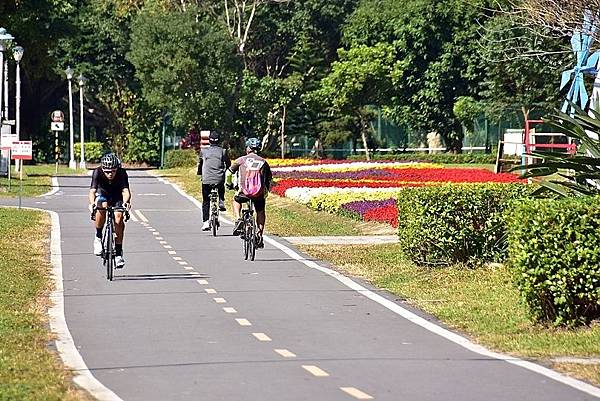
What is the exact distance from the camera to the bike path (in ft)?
34.1

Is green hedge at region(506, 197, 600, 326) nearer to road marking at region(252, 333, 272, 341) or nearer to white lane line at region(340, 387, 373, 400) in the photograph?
road marking at region(252, 333, 272, 341)

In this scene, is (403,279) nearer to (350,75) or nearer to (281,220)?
(281,220)

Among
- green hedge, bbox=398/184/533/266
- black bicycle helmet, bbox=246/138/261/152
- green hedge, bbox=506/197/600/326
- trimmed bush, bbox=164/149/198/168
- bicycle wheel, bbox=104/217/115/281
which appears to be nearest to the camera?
green hedge, bbox=506/197/600/326

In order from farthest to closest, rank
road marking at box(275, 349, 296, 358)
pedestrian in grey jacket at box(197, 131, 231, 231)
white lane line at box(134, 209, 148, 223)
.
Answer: white lane line at box(134, 209, 148, 223) → pedestrian in grey jacket at box(197, 131, 231, 231) → road marking at box(275, 349, 296, 358)

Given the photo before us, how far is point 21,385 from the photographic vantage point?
10375mm

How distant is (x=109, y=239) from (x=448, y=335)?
6.11 m

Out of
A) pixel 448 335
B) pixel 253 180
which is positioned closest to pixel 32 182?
pixel 253 180

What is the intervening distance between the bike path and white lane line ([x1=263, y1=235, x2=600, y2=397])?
0.07 meters

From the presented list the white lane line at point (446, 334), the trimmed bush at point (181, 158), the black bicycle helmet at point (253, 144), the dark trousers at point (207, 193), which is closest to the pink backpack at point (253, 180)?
the black bicycle helmet at point (253, 144)

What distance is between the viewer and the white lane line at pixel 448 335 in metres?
10.7

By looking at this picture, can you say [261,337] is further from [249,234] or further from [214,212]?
[214,212]

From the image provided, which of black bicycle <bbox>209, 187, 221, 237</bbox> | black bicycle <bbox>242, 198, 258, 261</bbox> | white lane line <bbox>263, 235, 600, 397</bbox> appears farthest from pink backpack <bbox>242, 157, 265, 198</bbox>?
black bicycle <bbox>209, 187, 221, 237</bbox>

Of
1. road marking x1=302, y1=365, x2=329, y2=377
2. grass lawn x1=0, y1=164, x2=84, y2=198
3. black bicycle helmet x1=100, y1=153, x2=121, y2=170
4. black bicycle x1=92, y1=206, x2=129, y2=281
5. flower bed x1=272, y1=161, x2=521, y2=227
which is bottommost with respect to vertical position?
grass lawn x1=0, y1=164, x2=84, y2=198

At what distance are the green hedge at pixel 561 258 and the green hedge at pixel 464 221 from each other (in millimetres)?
5158
